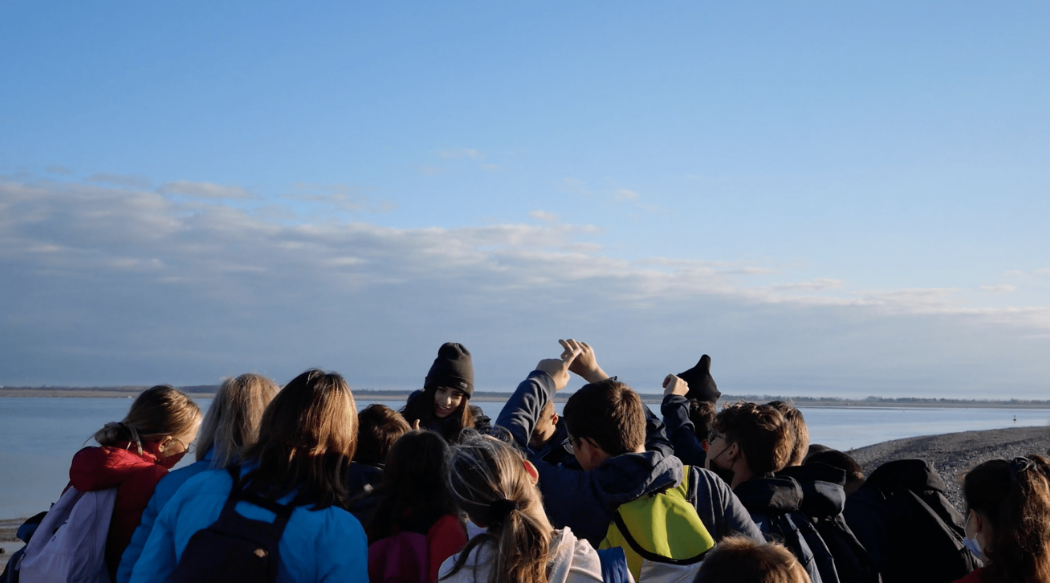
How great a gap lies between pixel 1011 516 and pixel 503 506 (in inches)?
64.6

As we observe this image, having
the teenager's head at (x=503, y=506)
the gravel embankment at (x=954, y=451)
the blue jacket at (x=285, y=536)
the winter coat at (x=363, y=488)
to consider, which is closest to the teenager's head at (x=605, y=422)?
the teenager's head at (x=503, y=506)

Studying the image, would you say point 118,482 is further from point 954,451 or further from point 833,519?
point 954,451

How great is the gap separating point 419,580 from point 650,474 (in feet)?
3.02

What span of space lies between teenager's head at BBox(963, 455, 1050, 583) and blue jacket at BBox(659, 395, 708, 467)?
4.14 feet

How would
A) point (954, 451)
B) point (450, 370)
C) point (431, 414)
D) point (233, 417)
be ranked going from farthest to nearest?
point (954, 451)
point (431, 414)
point (450, 370)
point (233, 417)

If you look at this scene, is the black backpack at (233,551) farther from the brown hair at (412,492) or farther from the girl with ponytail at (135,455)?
the girl with ponytail at (135,455)

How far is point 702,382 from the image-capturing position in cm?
527

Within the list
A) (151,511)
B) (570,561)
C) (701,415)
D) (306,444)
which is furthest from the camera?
(701,415)

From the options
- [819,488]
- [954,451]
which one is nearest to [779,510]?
[819,488]

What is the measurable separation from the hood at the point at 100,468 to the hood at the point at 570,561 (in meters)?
1.80

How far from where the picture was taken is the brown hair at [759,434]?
11.6ft

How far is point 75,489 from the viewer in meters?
3.36

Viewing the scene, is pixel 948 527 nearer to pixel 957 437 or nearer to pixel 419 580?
pixel 419 580

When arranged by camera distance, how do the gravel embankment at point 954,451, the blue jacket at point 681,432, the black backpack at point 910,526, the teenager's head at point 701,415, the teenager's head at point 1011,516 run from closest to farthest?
1. the teenager's head at point 1011,516
2. the black backpack at point 910,526
3. the blue jacket at point 681,432
4. the teenager's head at point 701,415
5. the gravel embankment at point 954,451
